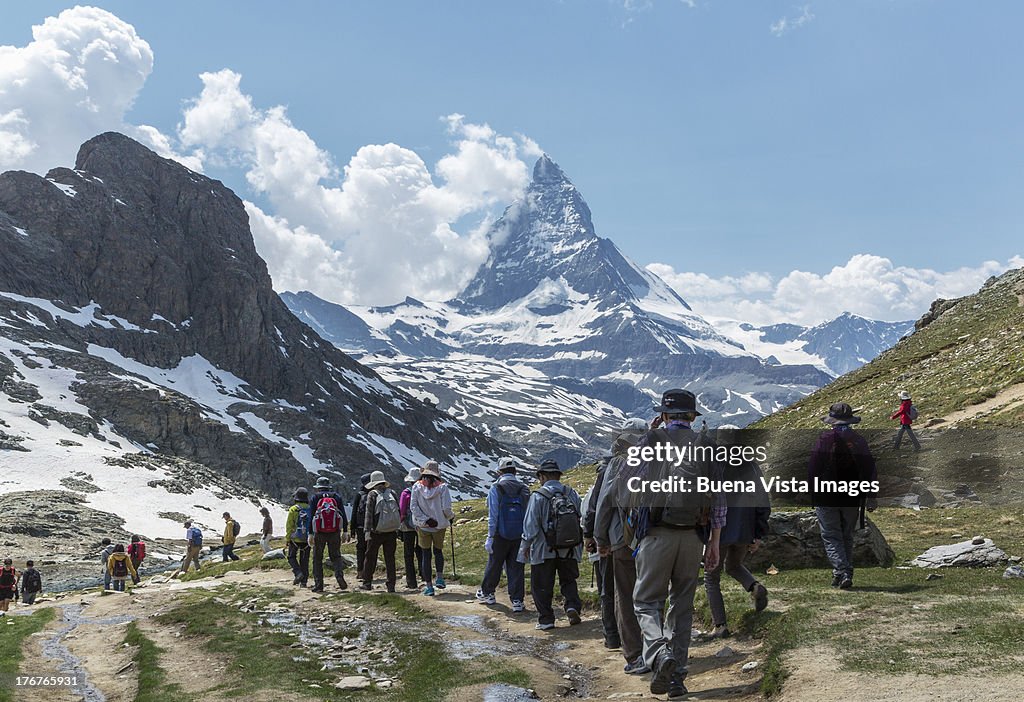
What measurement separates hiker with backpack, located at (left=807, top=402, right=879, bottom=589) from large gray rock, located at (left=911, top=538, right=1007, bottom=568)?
2.70 meters

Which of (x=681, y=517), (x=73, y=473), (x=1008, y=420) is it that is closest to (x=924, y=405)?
(x=1008, y=420)

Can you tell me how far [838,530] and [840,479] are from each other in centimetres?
99

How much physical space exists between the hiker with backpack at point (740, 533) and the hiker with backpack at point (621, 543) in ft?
4.63

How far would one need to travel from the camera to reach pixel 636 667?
10945 millimetres

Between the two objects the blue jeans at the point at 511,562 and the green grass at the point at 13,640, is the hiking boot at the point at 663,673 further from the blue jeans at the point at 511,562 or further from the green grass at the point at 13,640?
the green grass at the point at 13,640

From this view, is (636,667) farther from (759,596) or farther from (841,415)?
(841,415)

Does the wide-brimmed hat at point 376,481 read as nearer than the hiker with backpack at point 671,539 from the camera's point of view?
No

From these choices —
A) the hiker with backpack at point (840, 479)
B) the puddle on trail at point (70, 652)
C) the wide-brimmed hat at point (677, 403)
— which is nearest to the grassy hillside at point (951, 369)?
the hiker with backpack at point (840, 479)

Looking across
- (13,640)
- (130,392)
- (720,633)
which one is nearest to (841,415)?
(720,633)

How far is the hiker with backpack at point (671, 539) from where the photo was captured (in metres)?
9.51

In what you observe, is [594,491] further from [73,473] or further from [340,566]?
[73,473]

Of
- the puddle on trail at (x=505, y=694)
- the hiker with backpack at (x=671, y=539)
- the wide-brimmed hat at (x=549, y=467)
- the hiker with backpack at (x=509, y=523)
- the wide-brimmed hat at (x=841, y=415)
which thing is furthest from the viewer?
the hiker with backpack at (x=509, y=523)

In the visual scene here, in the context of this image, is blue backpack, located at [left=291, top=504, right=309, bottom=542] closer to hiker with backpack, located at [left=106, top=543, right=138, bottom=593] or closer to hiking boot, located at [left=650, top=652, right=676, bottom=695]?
hiker with backpack, located at [left=106, top=543, right=138, bottom=593]

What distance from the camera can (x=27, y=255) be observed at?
564 ft
